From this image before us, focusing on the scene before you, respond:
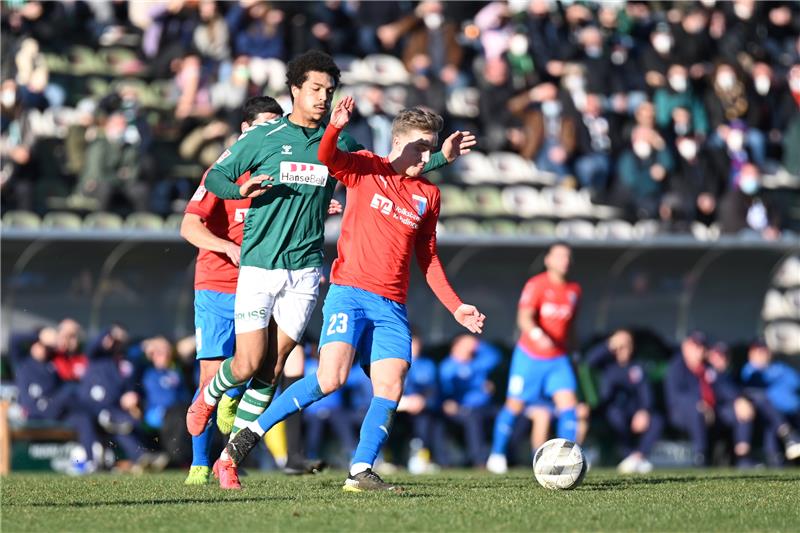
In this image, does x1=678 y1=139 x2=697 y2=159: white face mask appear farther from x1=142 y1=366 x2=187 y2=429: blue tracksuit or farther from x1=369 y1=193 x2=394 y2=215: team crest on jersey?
x1=369 y1=193 x2=394 y2=215: team crest on jersey

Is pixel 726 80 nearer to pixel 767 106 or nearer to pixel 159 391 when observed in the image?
pixel 767 106

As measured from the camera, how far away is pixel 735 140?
2183 cm

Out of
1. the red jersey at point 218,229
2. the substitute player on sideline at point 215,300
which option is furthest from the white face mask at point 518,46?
the red jersey at point 218,229

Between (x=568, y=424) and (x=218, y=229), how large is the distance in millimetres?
4896

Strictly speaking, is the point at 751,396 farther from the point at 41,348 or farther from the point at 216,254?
the point at 216,254

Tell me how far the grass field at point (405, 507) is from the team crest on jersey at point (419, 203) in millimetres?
1671

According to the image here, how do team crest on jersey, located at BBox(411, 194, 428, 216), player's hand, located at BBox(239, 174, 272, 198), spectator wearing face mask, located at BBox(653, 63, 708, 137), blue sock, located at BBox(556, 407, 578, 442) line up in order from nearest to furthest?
player's hand, located at BBox(239, 174, 272, 198) → team crest on jersey, located at BBox(411, 194, 428, 216) → blue sock, located at BBox(556, 407, 578, 442) → spectator wearing face mask, located at BBox(653, 63, 708, 137)

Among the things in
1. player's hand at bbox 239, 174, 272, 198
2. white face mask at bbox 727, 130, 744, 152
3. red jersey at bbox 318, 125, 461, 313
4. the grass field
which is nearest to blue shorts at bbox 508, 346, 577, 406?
the grass field

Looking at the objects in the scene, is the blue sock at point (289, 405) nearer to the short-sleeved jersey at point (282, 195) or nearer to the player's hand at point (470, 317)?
the short-sleeved jersey at point (282, 195)

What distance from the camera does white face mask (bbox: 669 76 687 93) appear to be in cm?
2212

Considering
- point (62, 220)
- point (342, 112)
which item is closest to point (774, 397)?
point (62, 220)

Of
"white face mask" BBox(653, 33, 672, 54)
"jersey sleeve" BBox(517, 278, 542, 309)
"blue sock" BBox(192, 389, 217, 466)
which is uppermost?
"white face mask" BBox(653, 33, 672, 54)

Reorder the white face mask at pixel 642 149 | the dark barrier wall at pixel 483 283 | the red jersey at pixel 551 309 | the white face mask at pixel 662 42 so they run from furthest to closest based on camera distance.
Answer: the white face mask at pixel 662 42 → the white face mask at pixel 642 149 → the dark barrier wall at pixel 483 283 → the red jersey at pixel 551 309

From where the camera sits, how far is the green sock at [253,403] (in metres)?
8.84
